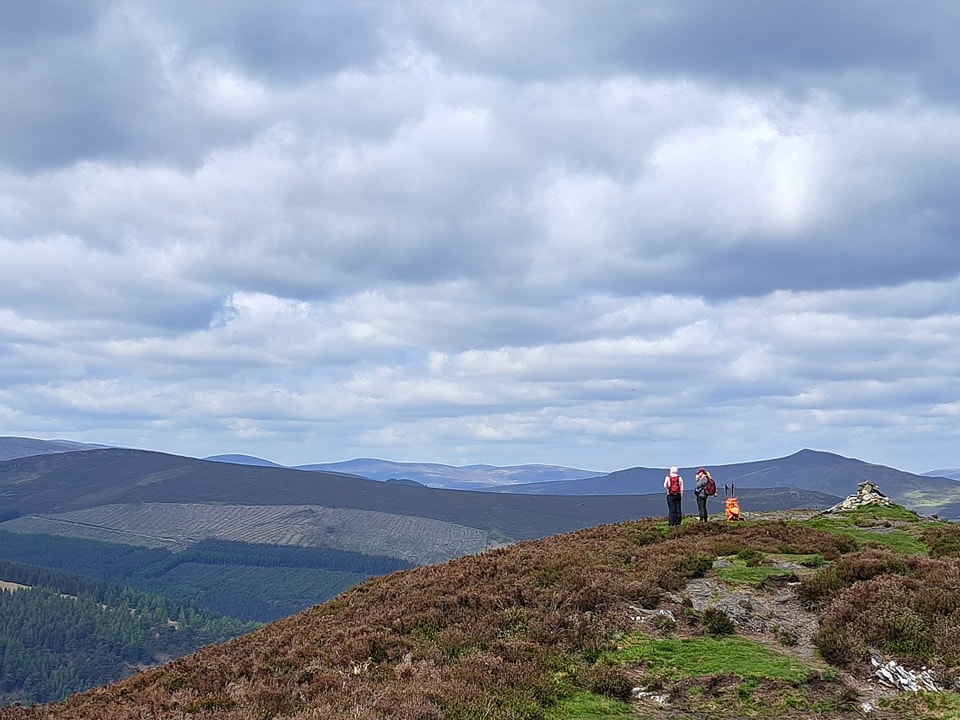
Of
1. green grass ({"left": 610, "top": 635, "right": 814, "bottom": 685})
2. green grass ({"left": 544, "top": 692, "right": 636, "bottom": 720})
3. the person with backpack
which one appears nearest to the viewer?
green grass ({"left": 544, "top": 692, "right": 636, "bottom": 720})

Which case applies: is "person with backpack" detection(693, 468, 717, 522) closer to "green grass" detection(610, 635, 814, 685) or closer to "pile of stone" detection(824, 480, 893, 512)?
"pile of stone" detection(824, 480, 893, 512)

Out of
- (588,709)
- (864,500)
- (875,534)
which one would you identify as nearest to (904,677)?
(588,709)

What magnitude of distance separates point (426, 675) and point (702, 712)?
5.58 m

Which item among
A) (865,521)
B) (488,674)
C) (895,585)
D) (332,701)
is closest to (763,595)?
(895,585)

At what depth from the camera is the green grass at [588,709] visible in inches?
535

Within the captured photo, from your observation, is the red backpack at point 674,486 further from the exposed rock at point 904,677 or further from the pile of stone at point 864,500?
the exposed rock at point 904,677

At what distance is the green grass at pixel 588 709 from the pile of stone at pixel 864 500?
2752 centimetres

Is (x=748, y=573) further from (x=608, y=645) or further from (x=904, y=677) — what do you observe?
(x=904, y=677)

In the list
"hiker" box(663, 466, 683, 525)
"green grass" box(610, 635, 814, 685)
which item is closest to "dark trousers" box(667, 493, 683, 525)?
"hiker" box(663, 466, 683, 525)

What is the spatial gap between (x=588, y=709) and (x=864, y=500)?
30.5 m

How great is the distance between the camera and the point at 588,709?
13984 mm

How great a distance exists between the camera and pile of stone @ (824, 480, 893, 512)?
1492 inches

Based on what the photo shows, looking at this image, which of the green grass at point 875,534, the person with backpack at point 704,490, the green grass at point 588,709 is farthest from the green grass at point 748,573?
the person with backpack at point 704,490

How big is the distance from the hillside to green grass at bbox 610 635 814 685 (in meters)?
0.05
